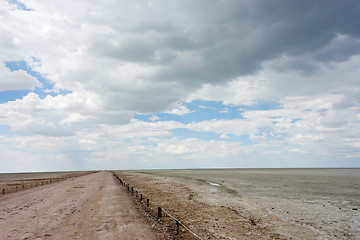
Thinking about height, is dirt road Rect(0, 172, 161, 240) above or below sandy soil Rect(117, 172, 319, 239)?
above

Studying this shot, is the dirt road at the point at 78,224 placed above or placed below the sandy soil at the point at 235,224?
above

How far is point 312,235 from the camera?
1847 centimetres

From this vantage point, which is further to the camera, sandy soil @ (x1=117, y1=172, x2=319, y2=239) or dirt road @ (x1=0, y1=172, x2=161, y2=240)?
sandy soil @ (x1=117, y1=172, x2=319, y2=239)

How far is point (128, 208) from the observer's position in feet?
78.9

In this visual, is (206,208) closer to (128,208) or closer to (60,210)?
(128,208)

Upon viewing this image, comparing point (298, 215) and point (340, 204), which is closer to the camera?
point (298, 215)

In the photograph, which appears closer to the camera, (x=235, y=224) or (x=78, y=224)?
(x=78, y=224)

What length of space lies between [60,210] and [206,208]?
53.4ft

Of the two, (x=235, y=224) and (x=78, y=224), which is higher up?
(x=78, y=224)

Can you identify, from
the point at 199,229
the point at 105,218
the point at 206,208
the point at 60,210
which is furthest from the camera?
the point at 206,208

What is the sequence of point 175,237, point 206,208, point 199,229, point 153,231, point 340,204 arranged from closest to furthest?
point 175,237 → point 153,231 → point 199,229 → point 206,208 → point 340,204

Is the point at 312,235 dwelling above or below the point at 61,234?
below

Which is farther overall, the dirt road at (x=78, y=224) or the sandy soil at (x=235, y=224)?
the sandy soil at (x=235, y=224)

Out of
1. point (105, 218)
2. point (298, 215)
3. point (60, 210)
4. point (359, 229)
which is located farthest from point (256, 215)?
point (60, 210)
